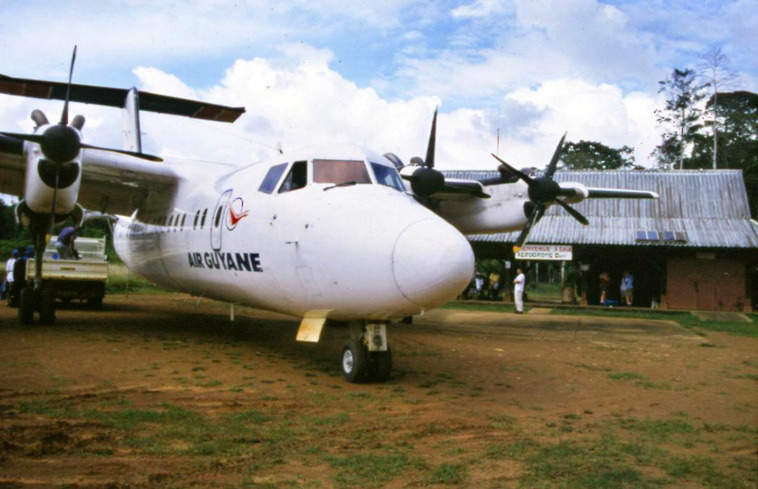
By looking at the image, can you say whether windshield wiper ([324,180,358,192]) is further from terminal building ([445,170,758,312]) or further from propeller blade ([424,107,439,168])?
terminal building ([445,170,758,312])

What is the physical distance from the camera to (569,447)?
5.29m

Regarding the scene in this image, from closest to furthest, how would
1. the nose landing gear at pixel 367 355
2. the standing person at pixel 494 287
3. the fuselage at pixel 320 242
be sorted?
1. the fuselage at pixel 320 242
2. the nose landing gear at pixel 367 355
3. the standing person at pixel 494 287

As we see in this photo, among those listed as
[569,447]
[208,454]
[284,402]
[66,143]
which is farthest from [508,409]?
[66,143]

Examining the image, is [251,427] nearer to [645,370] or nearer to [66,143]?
[645,370]

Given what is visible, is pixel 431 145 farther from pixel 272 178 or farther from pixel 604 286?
pixel 604 286

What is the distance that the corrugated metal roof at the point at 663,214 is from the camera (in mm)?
28859

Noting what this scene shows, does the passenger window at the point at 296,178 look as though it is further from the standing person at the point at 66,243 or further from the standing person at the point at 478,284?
the standing person at the point at 478,284

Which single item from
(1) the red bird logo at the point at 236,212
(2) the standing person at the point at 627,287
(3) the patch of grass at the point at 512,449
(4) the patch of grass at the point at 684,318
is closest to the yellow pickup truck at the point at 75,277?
(1) the red bird logo at the point at 236,212

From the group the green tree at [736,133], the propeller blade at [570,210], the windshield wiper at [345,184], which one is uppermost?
the green tree at [736,133]

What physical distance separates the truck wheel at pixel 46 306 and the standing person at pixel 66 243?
4.77 meters

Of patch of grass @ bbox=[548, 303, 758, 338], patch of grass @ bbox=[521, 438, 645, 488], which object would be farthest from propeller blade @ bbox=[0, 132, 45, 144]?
patch of grass @ bbox=[548, 303, 758, 338]

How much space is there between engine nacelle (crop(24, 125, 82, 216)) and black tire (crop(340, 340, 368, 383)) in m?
6.71

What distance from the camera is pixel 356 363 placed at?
7840mm

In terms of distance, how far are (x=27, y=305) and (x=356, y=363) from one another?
27.4 ft
